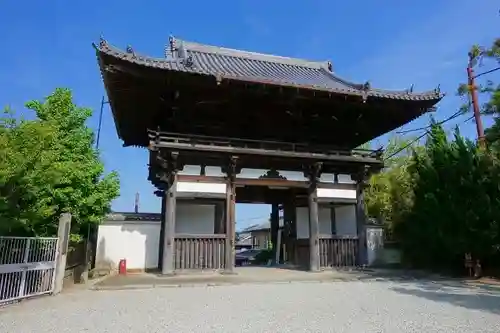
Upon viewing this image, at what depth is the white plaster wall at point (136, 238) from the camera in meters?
13.9

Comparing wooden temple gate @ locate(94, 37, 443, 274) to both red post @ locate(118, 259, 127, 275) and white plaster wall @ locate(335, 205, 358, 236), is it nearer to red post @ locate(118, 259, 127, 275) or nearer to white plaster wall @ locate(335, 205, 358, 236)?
white plaster wall @ locate(335, 205, 358, 236)

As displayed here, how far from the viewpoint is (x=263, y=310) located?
640 cm

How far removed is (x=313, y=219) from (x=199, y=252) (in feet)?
13.6

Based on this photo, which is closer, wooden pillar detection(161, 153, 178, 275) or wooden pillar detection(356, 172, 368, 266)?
wooden pillar detection(161, 153, 178, 275)

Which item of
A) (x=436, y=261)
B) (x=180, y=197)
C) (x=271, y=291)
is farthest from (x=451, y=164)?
(x=180, y=197)

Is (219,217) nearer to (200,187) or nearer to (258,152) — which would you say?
(200,187)

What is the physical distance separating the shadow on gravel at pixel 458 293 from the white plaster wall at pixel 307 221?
16.5 feet

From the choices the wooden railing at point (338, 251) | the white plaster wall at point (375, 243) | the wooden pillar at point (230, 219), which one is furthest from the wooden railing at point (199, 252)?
the white plaster wall at point (375, 243)

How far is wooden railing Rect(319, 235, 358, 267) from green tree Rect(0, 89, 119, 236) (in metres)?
7.34

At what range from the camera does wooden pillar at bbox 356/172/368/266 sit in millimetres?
13406

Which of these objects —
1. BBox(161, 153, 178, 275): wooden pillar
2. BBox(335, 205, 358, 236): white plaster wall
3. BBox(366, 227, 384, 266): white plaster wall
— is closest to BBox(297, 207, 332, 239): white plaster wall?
BBox(335, 205, 358, 236): white plaster wall

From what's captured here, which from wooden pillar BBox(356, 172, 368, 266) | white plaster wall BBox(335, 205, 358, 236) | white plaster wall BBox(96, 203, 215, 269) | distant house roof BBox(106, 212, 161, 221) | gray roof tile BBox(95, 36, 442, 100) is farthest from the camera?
distant house roof BBox(106, 212, 161, 221)

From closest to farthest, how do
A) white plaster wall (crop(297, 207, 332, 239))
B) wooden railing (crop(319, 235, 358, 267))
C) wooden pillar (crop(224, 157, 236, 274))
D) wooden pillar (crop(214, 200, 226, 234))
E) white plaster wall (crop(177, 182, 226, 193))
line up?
wooden pillar (crop(224, 157, 236, 274)) < white plaster wall (crop(177, 182, 226, 193)) < wooden pillar (crop(214, 200, 226, 234)) < wooden railing (crop(319, 235, 358, 267)) < white plaster wall (crop(297, 207, 332, 239))

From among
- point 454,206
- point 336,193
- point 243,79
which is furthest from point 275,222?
point 243,79
